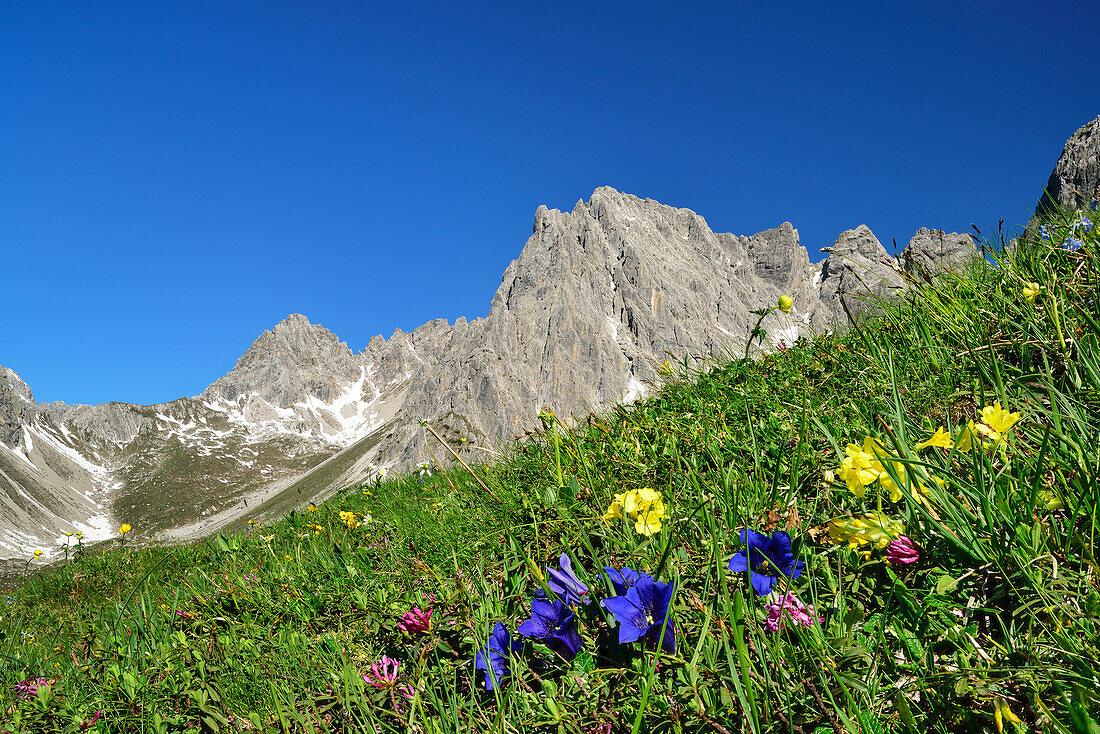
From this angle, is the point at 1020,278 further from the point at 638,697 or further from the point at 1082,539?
the point at 638,697

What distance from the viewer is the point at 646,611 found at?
1.61m

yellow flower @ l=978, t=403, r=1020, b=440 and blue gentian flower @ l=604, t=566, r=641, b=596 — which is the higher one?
yellow flower @ l=978, t=403, r=1020, b=440

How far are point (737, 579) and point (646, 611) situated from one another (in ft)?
1.13

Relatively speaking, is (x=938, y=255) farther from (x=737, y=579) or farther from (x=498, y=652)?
(x=498, y=652)

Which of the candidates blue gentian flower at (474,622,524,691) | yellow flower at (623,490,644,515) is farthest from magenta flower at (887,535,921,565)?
blue gentian flower at (474,622,524,691)

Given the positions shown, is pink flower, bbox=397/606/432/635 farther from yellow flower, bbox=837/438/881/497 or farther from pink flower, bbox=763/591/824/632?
yellow flower, bbox=837/438/881/497

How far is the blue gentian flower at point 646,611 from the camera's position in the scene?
154 cm

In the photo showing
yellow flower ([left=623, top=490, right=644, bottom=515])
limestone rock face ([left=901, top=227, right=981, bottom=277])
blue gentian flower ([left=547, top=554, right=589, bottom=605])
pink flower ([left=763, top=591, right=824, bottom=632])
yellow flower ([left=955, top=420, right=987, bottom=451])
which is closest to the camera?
yellow flower ([left=955, top=420, right=987, bottom=451])

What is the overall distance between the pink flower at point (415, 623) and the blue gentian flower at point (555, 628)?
0.66 metres

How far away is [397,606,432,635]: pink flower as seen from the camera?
2281mm

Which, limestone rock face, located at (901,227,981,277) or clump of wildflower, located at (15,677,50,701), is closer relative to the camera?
clump of wildflower, located at (15,677,50,701)

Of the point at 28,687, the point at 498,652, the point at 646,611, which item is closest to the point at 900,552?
the point at 646,611

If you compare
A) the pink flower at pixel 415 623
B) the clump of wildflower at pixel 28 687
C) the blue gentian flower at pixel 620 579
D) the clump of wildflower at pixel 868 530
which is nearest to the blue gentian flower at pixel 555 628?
the blue gentian flower at pixel 620 579

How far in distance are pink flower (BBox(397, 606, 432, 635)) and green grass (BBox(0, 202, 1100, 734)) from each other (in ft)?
0.22
